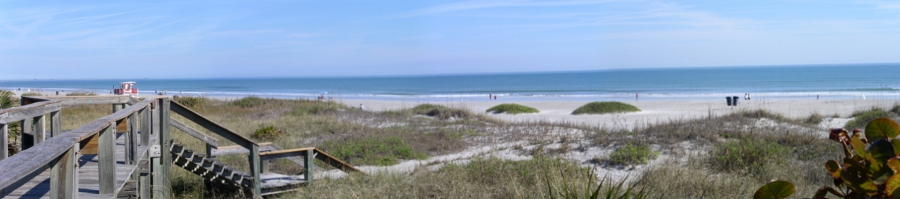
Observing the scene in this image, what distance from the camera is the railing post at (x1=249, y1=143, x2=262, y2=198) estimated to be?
845 cm

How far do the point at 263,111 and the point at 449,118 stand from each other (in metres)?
7.37

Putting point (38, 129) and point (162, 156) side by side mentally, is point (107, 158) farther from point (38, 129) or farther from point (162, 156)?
point (162, 156)

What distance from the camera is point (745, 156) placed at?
1020 centimetres

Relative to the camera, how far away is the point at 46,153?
226cm

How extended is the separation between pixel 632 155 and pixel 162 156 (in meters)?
7.47

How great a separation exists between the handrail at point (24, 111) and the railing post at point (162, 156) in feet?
5.78

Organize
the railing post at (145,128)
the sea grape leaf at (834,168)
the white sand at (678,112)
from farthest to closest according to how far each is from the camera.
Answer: the white sand at (678,112)
the railing post at (145,128)
the sea grape leaf at (834,168)

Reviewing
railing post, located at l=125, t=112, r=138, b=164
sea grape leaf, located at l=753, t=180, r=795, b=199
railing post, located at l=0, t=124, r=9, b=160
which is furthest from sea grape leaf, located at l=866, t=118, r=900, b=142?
railing post, located at l=0, t=124, r=9, b=160

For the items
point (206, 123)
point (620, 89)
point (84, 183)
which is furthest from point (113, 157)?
point (620, 89)

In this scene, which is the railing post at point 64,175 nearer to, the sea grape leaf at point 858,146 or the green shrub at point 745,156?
the sea grape leaf at point 858,146

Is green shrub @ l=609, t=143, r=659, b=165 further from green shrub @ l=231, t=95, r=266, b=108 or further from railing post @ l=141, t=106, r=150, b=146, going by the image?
green shrub @ l=231, t=95, r=266, b=108

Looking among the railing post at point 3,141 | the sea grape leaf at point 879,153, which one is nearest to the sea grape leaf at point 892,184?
the sea grape leaf at point 879,153

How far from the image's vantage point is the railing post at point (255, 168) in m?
8.45

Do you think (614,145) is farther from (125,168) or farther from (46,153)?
(46,153)
